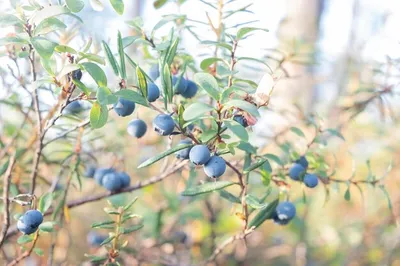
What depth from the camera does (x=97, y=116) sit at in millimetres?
693

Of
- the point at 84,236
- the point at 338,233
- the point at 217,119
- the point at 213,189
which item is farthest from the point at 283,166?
the point at 84,236

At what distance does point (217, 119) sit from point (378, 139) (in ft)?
5.33

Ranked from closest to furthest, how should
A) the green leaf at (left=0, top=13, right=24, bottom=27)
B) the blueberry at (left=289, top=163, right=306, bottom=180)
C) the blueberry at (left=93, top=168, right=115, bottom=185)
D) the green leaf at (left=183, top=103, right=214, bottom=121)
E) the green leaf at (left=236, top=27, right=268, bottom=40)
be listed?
the green leaf at (left=183, top=103, right=214, bottom=121), the green leaf at (left=0, top=13, right=24, bottom=27), the green leaf at (left=236, top=27, right=268, bottom=40), the blueberry at (left=289, top=163, right=306, bottom=180), the blueberry at (left=93, top=168, right=115, bottom=185)

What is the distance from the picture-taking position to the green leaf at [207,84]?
2.21ft

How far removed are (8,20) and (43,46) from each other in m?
0.08

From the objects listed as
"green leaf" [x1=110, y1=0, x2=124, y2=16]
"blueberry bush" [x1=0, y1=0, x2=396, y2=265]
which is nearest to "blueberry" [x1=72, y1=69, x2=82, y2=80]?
"blueberry bush" [x1=0, y1=0, x2=396, y2=265]

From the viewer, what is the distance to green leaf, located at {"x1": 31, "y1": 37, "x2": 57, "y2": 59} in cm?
66

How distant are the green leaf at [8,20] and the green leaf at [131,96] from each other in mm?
178

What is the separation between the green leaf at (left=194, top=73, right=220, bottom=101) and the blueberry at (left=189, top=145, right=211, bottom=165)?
7 centimetres

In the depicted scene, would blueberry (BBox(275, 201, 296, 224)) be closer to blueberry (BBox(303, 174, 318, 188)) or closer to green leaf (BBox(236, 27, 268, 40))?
blueberry (BBox(303, 174, 318, 188))

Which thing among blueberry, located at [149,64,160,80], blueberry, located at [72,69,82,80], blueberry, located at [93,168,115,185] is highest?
blueberry, located at [72,69,82,80]

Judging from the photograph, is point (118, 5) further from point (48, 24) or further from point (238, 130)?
point (238, 130)

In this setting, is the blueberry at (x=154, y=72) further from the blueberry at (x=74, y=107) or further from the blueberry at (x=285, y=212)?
the blueberry at (x=285, y=212)

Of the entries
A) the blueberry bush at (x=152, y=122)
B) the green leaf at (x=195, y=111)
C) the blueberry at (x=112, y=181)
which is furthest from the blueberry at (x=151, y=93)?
the blueberry at (x=112, y=181)
